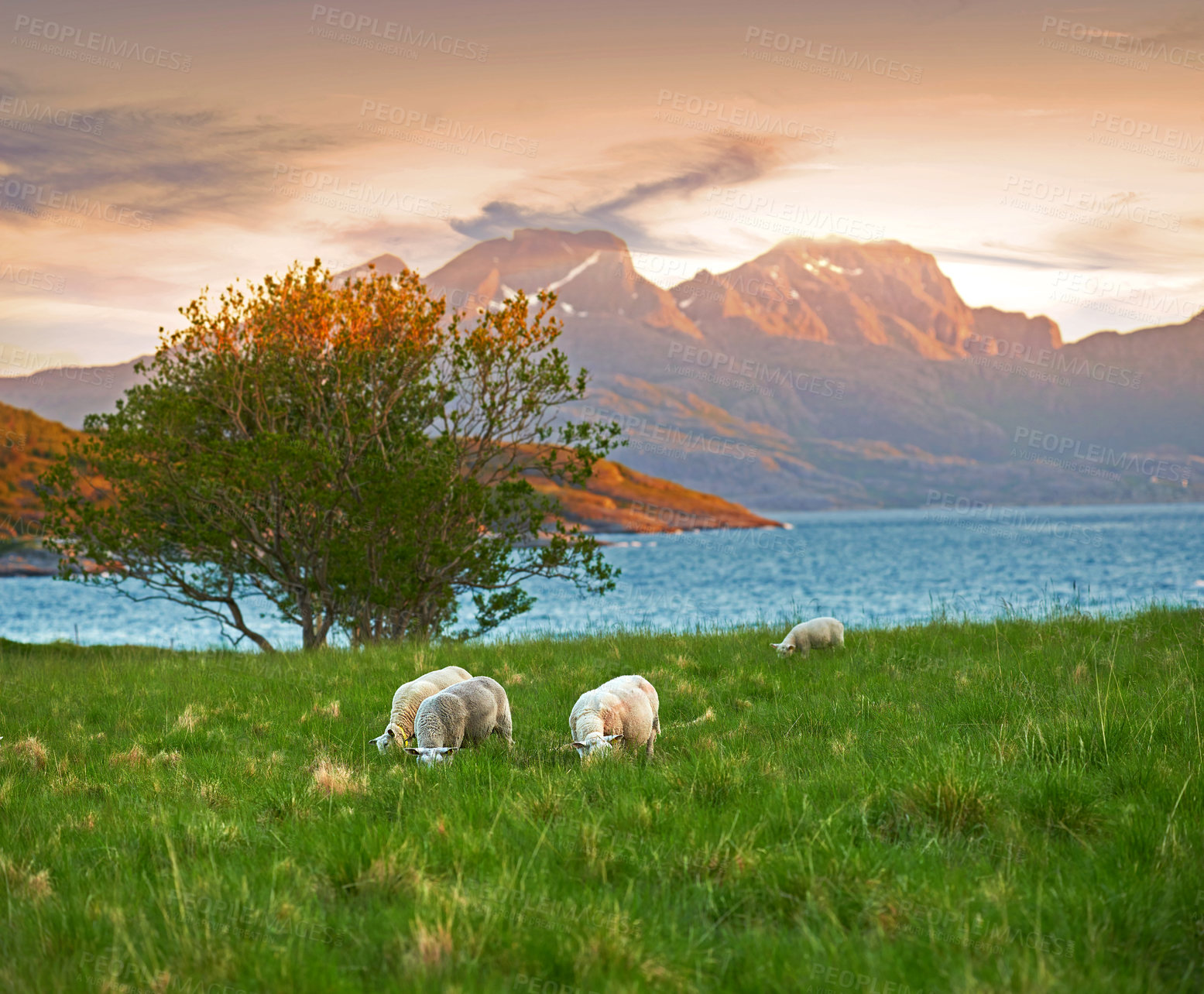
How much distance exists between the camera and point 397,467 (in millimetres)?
21797

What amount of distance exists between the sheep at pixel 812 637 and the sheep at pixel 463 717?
5.56m

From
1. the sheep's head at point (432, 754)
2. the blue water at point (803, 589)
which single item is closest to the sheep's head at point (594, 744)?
the sheep's head at point (432, 754)

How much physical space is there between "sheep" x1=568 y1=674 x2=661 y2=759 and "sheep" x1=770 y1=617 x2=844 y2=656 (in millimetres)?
5053

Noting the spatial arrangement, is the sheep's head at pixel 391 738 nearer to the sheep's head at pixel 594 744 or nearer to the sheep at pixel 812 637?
the sheep's head at pixel 594 744

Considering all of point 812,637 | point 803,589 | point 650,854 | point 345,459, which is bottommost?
point 803,589

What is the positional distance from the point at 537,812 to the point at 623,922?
74.4 inches

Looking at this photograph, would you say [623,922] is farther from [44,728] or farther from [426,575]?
[426,575]

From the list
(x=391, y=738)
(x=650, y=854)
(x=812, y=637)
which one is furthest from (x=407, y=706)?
(x=812, y=637)

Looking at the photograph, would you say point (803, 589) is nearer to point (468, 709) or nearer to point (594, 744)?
point (468, 709)

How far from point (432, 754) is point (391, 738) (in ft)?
3.95

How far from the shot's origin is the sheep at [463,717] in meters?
8.16

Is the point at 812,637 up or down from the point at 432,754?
down

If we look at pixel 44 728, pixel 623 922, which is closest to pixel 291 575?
pixel 44 728

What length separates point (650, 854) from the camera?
16.1 ft
